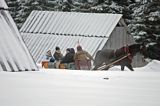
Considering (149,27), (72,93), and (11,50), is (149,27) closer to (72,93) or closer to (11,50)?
(11,50)

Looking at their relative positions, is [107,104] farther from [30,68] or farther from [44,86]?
[30,68]

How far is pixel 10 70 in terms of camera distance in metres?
8.28

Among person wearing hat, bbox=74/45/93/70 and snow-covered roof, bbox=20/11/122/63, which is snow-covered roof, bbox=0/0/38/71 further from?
snow-covered roof, bbox=20/11/122/63

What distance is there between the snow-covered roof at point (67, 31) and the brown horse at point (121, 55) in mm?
8401

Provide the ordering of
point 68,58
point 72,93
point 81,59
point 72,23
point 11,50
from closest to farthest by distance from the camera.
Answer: point 72,93 < point 11,50 < point 81,59 < point 68,58 < point 72,23

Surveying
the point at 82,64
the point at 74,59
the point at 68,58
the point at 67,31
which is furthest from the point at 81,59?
the point at 67,31

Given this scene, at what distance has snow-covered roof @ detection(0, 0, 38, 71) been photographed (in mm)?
8547

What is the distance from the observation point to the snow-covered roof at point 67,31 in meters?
26.8

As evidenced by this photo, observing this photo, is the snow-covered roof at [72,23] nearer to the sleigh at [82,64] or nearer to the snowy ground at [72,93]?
the sleigh at [82,64]

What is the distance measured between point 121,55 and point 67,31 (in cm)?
1204

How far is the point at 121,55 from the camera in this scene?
1636cm

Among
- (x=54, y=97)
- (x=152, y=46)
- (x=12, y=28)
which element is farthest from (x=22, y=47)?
(x=152, y=46)

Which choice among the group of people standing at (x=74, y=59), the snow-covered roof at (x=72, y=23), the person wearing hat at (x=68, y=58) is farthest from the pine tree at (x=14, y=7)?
the person wearing hat at (x=68, y=58)

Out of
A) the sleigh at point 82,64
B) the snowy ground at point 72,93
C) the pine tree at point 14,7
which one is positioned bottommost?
the pine tree at point 14,7
